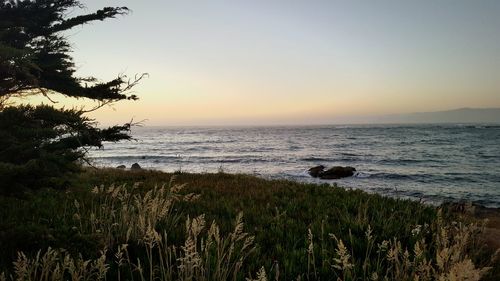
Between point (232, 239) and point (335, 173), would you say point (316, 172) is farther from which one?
point (232, 239)

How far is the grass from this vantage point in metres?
3.80

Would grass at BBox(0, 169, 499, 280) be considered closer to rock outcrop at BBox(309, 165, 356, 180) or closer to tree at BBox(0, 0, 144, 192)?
tree at BBox(0, 0, 144, 192)

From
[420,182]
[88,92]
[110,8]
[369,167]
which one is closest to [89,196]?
[88,92]

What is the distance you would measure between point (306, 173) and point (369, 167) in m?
7.50

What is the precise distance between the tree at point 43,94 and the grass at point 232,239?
0.63 meters

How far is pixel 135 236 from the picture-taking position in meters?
6.06

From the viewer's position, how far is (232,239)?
3.54 metres

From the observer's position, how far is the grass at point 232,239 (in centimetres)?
380

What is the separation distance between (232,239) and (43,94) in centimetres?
1085

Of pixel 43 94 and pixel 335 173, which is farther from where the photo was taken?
pixel 335 173

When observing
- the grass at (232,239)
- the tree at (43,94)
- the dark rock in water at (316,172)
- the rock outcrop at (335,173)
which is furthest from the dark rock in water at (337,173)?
the tree at (43,94)

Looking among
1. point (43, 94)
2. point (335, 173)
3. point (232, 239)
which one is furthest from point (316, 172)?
point (232, 239)

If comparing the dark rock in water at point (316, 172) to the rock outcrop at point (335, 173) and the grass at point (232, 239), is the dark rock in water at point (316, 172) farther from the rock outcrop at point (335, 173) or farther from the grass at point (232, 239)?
the grass at point (232, 239)

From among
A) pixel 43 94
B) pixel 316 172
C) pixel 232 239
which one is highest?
pixel 43 94
